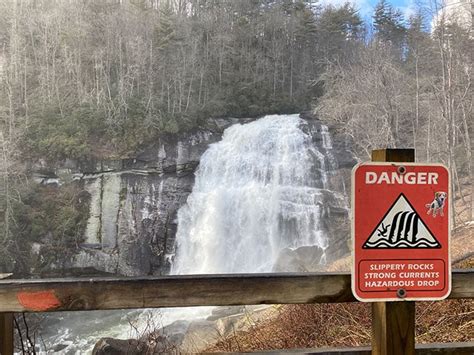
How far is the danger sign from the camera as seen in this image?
1271mm

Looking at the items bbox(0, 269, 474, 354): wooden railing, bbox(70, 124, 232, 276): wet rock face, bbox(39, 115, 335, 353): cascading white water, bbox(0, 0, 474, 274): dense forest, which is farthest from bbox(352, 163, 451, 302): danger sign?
bbox(70, 124, 232, 276): wet rock face

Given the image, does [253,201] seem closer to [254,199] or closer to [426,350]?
[254,199]

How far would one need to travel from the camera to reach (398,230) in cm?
128

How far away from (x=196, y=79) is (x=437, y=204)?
1655cm

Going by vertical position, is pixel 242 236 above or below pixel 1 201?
below

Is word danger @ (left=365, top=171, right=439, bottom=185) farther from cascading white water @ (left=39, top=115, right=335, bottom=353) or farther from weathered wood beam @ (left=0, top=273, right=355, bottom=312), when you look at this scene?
cascading white water @ (left=39, top=115, right=335, bottom=353)

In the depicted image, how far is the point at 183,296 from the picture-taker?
141 centimetres

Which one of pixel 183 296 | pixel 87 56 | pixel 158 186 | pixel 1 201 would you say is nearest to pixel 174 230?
pixel 158 186

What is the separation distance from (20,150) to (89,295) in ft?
50.2

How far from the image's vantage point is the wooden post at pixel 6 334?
1356mm

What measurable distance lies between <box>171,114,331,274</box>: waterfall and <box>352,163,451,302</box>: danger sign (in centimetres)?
1301

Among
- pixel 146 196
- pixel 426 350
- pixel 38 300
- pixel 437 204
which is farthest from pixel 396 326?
pixel 146 196

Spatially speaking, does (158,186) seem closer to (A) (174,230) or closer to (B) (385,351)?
(A) (174,230)

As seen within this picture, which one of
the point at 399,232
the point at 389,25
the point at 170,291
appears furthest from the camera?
the point at 389,25
